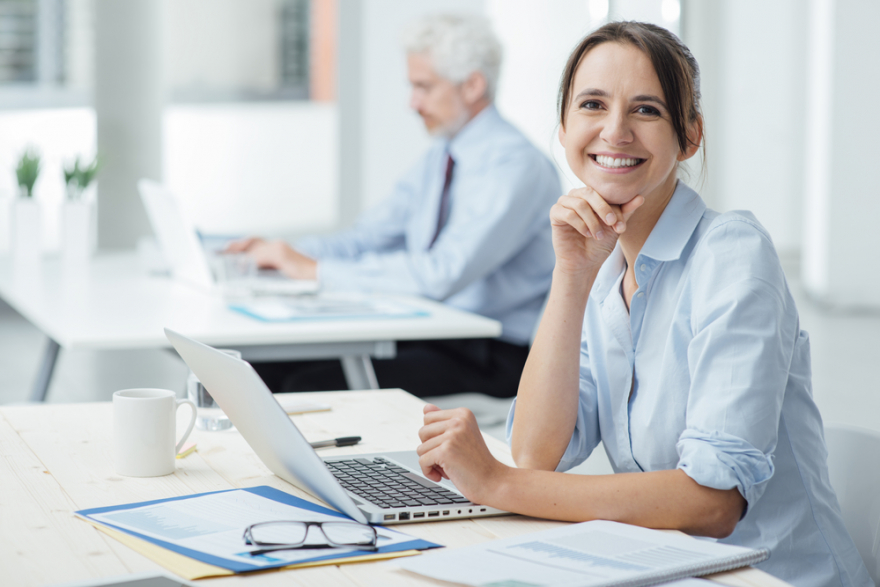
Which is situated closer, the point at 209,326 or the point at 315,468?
the point at 315,468

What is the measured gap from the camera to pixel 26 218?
3137 millimetres

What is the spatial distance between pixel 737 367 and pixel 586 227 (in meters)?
0.27

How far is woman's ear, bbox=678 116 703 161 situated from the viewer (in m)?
1.24

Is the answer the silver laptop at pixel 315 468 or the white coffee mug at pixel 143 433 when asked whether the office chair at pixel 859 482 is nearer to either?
the silver laptop at pixel 315 468

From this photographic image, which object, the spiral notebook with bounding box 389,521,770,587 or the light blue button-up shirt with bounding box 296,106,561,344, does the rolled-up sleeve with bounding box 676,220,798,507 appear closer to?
the spiral notebook with bounding box 389,521,770,587

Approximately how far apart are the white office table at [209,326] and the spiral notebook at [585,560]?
3.92ft

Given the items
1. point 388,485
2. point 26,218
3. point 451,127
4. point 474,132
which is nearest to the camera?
point 388,485

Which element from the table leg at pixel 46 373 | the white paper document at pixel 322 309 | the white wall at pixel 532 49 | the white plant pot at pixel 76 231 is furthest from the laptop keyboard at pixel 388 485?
the white wall at pixel 532 49

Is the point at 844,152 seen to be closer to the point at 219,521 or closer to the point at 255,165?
the point at 255,165

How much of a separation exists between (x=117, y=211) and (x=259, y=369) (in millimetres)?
2728

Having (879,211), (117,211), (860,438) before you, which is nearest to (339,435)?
(860,438)

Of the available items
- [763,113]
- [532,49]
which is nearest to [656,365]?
[532,49]

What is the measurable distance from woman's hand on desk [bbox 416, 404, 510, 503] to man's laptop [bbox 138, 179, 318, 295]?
1.51 meters

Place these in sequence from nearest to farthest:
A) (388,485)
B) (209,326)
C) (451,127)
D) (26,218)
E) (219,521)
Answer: (219,521), (388,485), (209,326), (451,127), (26,218)
